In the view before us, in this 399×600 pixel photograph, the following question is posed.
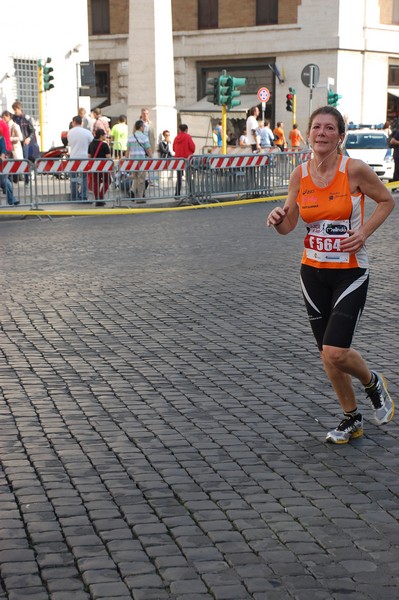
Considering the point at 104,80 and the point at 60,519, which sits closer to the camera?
the point at 60,519

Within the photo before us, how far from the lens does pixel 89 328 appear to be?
915 cm

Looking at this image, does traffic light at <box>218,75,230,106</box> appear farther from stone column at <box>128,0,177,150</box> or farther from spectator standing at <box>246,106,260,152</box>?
stone column at <box>128,0,177,150</box>

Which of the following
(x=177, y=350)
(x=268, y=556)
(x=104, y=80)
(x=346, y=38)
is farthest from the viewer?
(x=104, y=80)

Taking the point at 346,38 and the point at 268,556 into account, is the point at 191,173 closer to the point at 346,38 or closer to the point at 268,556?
the point at 268,556

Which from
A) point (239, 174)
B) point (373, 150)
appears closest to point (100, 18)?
point (373, 150)

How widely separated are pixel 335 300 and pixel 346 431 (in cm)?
69

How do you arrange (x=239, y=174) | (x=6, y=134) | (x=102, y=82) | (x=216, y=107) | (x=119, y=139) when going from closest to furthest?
(x=239, y=174), (x=6, y=134), (x=119, y=139), (x=216, y=107), (x=102, y=82)

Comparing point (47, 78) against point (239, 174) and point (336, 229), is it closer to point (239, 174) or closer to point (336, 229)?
point (239, 174)

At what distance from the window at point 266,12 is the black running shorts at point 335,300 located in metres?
51.8

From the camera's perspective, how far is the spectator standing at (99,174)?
73.4ft

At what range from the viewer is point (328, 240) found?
19.0 feet

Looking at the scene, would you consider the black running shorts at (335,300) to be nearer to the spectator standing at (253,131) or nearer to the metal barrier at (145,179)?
the metal barrier at (145,179)

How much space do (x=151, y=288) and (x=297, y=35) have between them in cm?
4515

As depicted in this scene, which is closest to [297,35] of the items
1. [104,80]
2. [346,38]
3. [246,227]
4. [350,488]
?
[346,38]
